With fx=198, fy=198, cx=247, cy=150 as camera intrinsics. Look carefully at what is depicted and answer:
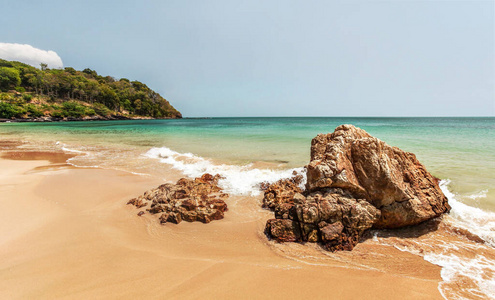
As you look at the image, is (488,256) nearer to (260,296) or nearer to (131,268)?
(260,296)

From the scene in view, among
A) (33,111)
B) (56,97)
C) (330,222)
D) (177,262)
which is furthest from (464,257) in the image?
(56,97)

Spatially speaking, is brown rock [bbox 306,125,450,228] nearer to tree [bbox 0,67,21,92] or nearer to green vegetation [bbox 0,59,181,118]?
green vegetation [bbox 0,59,181,118]

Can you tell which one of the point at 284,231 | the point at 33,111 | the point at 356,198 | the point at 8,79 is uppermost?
the point at 8,79

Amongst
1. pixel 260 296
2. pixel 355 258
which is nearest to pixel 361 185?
pixel 355 258

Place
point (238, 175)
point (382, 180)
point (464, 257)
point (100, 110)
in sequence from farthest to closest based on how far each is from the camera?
point (100, 110)
point (238, 175)
point (382, 180)
point (464, 257)

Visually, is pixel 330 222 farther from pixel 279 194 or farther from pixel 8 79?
pixel 8 79

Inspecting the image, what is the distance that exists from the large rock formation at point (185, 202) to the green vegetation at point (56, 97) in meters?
85.3

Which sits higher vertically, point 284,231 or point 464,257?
point 284,231

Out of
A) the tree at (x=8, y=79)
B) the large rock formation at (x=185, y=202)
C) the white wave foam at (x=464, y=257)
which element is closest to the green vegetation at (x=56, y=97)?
the tree at (x=8, y=79)

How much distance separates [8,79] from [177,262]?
114m

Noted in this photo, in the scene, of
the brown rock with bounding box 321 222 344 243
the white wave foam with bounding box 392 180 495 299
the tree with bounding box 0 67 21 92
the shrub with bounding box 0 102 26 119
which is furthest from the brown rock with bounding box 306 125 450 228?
the tree with bounding box 0 67 21 92

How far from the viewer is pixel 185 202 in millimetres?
5199

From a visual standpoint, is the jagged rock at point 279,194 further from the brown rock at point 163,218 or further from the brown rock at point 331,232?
the brown rock at point 163,218

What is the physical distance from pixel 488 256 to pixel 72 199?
10.3 metres
